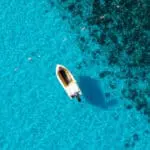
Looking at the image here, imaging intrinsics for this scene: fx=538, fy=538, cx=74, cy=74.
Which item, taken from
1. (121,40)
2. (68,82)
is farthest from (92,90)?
(121,40)

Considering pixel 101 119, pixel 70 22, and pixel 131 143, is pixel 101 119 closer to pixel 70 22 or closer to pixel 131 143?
pixel 131 143

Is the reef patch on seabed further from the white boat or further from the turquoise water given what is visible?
the white boat

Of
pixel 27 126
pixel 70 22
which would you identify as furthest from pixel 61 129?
pixel 70 22

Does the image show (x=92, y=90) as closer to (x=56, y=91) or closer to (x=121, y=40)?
(x=56, y=91)

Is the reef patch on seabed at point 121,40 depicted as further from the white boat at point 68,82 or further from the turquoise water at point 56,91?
the white boat at point 68,82

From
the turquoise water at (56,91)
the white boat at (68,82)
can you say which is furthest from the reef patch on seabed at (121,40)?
the white boat at (68,82)
